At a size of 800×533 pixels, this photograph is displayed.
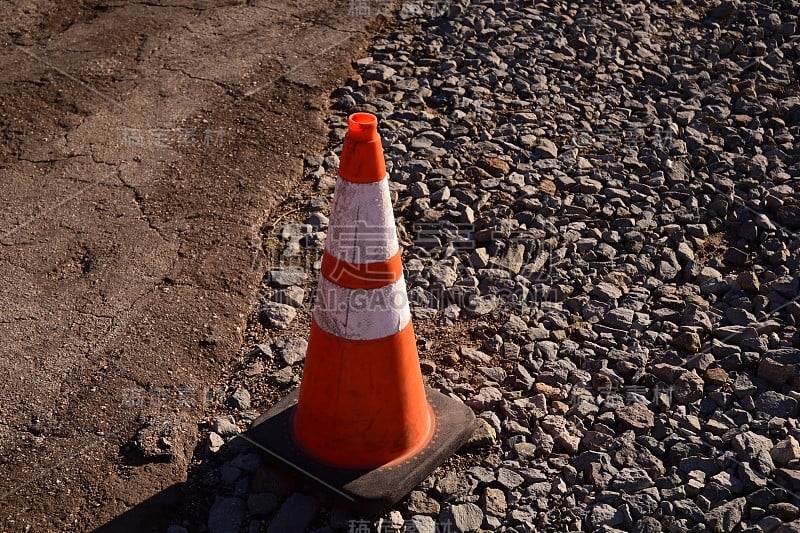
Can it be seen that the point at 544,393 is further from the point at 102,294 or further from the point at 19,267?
the point at 19,267

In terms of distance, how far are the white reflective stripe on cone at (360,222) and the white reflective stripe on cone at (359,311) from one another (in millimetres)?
117

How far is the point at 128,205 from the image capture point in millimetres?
4777

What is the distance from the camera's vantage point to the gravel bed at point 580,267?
10.6 ft

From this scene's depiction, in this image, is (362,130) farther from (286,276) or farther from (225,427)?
(286,276)

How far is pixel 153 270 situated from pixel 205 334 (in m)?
0.58

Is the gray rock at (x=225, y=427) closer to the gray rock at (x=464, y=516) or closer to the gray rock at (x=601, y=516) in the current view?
the gray rock at (x=464, y=516)

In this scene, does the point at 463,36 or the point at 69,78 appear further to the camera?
the point at 463,36

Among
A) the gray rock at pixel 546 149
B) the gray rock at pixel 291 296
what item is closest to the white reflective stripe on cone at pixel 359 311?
the gray rock at pixel 291 296

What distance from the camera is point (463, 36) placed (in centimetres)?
629

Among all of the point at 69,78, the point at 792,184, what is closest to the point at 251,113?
the point at 69,78

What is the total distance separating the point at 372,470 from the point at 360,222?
88 cm

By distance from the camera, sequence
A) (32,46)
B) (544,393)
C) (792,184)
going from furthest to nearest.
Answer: (32,46) < (792,184) < (544,393)

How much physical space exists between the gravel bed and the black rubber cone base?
0.30 ft

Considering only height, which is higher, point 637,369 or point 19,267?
point 637,369
